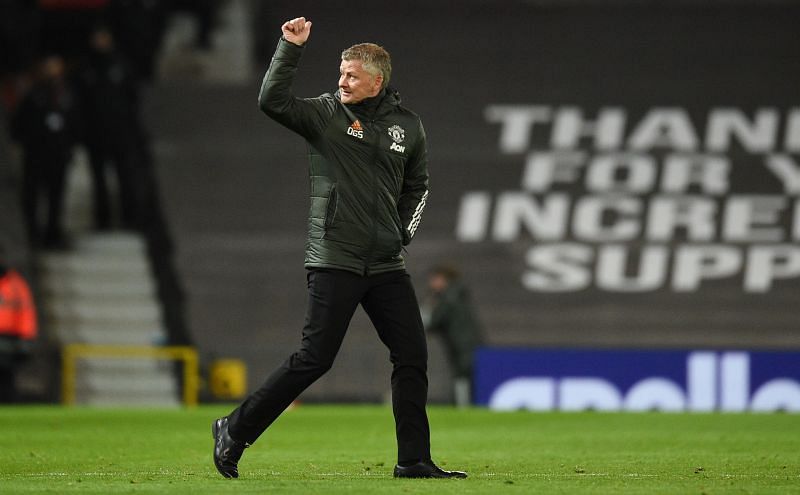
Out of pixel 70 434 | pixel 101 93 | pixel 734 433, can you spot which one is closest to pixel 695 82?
pixel 101 93

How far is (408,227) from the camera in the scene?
25.7 ft

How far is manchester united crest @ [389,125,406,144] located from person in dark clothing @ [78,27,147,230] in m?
14.3

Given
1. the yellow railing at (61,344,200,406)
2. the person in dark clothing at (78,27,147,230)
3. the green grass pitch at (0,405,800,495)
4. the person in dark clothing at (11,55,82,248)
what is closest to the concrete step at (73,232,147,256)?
the person in dark clothing at (78,27,147,230)

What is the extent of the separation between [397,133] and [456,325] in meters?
11.6

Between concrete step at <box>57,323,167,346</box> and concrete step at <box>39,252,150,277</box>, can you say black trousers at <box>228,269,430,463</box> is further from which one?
concrete step at <box>39,252,150,277</box>

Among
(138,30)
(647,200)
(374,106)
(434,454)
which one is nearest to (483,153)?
(647,200)

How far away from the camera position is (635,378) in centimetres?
1905

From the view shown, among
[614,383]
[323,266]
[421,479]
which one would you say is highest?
[323,266]

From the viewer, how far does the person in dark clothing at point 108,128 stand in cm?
2159

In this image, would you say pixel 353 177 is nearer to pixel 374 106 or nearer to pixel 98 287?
pixel 374 106

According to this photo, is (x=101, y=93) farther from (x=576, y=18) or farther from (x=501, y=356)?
(x=576, y=18)

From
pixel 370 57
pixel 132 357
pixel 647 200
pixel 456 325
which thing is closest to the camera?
pixel 370 57

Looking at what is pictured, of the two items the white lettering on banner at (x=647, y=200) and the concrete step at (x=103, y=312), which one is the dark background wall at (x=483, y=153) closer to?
the white lettering on banner at (x=647, y=200)

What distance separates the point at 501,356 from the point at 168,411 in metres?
4.38
